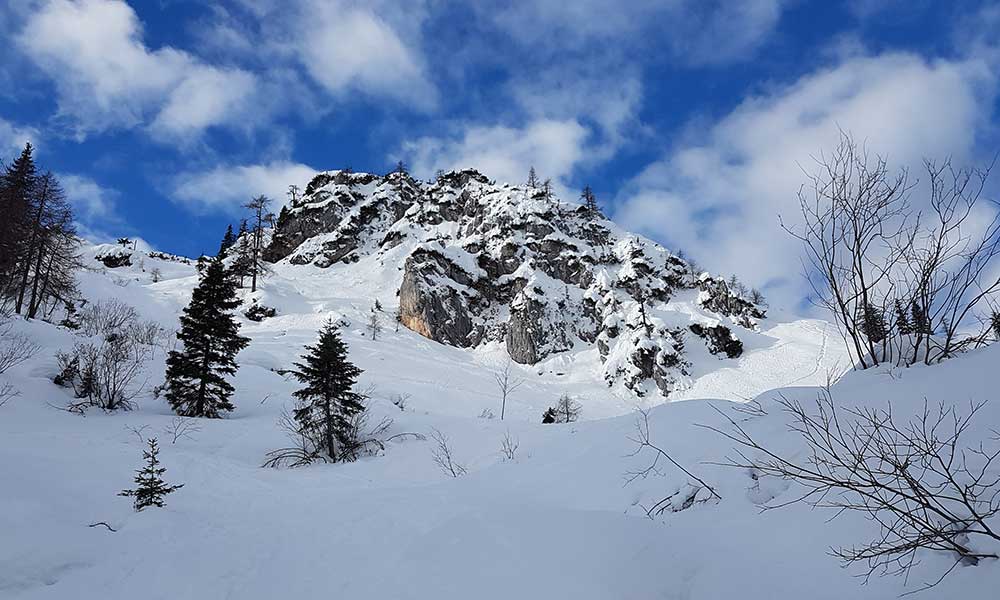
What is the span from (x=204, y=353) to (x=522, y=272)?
130ft

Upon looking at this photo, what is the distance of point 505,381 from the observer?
30.5 m

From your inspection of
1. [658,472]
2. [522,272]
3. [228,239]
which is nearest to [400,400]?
[658,472]

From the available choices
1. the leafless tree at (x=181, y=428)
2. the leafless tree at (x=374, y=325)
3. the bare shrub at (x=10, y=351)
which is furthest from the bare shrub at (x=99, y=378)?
the leafless tree at (x=374, y=325)

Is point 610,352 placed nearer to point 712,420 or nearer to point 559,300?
point 559,300

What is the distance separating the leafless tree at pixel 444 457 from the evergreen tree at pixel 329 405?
2.74 metres

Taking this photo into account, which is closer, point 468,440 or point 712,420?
point 712,420

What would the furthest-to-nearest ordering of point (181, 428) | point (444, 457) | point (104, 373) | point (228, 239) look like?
point (228, 239) → point (104, 373) → point (181, 428) → point (444, 457)

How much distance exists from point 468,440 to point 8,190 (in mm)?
22518

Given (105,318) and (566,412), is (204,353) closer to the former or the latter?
(105,318)

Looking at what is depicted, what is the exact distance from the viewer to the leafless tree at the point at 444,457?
11.5 meters

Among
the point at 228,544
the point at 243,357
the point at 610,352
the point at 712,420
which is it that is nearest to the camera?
the point at 228,544

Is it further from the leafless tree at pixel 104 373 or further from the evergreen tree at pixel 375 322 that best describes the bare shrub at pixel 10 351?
the evergreen tree at pixel 375 322

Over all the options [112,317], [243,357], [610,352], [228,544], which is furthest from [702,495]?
[610,352]

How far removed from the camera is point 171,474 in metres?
8.64
